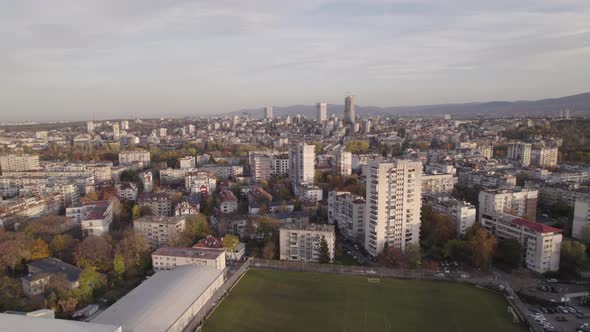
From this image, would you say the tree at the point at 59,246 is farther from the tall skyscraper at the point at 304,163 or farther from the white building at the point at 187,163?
the white building at the point at 187,163

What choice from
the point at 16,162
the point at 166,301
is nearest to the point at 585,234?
the point at 166,301

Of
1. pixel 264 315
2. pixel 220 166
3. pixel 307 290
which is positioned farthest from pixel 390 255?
pixel 220 166

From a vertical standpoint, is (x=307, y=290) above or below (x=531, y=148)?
below

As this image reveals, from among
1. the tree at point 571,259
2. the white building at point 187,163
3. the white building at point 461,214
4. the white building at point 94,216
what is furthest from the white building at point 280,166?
the tree at point 571,259

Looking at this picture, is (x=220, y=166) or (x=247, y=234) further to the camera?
(x=220, y=166)

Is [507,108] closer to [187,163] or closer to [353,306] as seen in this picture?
[187,163]

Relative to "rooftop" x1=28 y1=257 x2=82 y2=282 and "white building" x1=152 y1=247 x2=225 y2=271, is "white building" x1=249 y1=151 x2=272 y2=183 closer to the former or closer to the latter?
"white building" x1=152 y1=247 x2=225 y2=271

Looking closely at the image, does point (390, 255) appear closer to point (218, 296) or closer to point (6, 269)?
point (218, 296)

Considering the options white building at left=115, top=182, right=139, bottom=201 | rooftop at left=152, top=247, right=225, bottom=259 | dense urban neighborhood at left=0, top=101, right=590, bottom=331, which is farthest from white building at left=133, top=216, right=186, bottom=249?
white building at left=115, top=182, right=139, bottom=201
